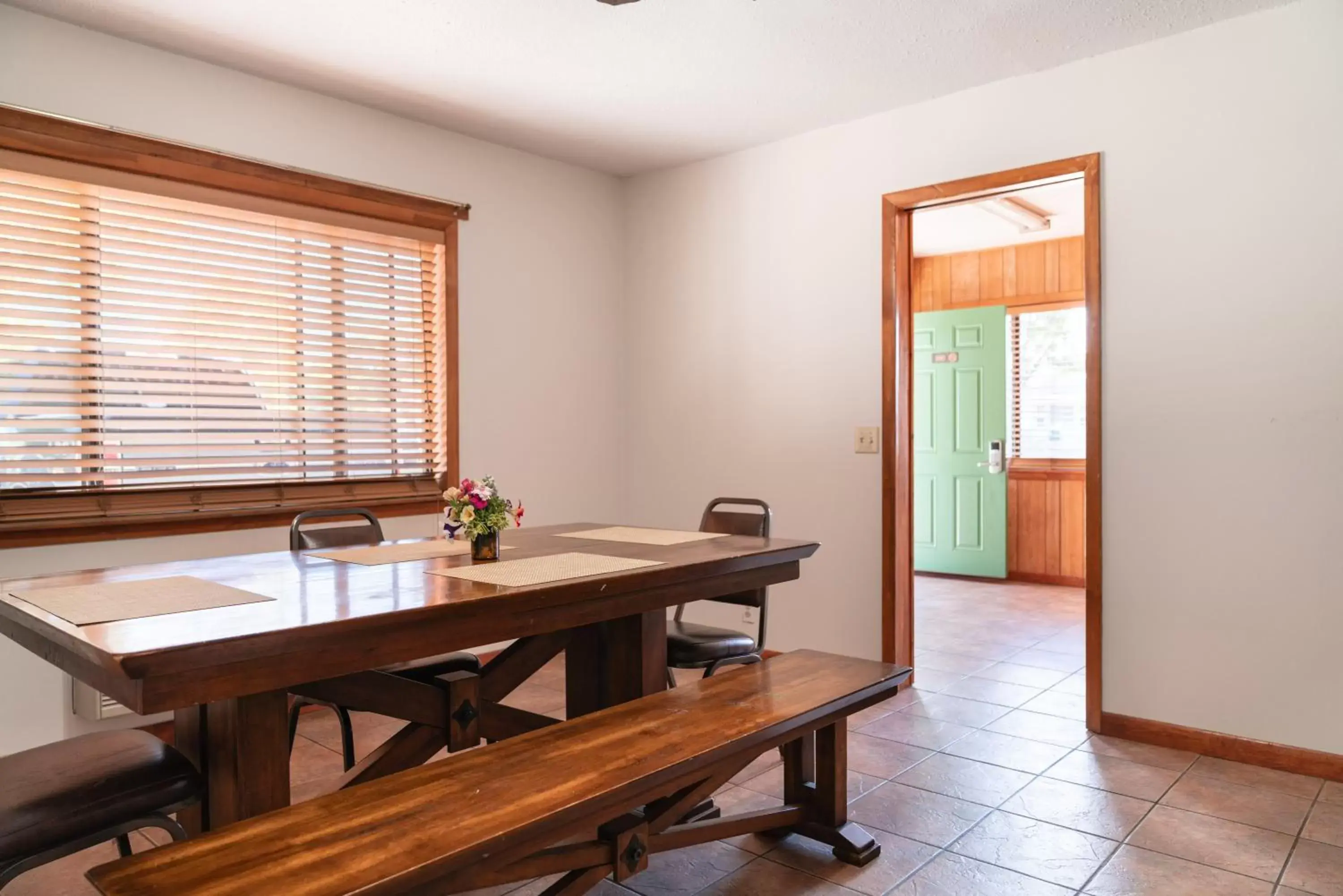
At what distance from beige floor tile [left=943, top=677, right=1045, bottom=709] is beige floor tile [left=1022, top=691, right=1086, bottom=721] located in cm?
4

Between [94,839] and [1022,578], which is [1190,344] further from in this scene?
[1022,578]

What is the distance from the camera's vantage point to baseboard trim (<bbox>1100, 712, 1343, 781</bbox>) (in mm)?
2900

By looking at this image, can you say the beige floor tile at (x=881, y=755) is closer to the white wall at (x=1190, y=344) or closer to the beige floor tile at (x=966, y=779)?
the beige floor tile at (x=966, y=779)

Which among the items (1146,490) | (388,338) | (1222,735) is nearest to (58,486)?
(388,338)

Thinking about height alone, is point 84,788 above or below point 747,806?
above

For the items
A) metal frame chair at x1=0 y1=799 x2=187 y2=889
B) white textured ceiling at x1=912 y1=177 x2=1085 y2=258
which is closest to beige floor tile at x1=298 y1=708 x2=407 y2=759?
metal frame chair at x1=0 y1=799 x2=187 y2=889

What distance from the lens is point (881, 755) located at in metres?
3.12

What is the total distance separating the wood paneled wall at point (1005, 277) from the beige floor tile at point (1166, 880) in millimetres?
4567

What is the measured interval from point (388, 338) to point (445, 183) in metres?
0.81

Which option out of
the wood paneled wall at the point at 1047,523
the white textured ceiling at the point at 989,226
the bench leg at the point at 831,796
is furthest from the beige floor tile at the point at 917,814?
the wood paneled wall at the point at 1047,523

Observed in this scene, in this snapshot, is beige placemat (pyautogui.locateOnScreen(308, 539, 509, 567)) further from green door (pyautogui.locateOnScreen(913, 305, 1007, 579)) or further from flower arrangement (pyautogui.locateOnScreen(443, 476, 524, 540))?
green door (pyautogui.locateOnScreen(913, 305, 1007, 579))

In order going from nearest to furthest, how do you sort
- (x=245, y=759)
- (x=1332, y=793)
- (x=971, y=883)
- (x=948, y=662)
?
(x=245, y=759) < (x=971, y=883) < (x=1332, y=793) < (x=948, y=662)

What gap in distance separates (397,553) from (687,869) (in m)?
1.18

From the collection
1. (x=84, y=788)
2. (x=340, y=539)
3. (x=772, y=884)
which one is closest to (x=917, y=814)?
(x=772, y=884)
